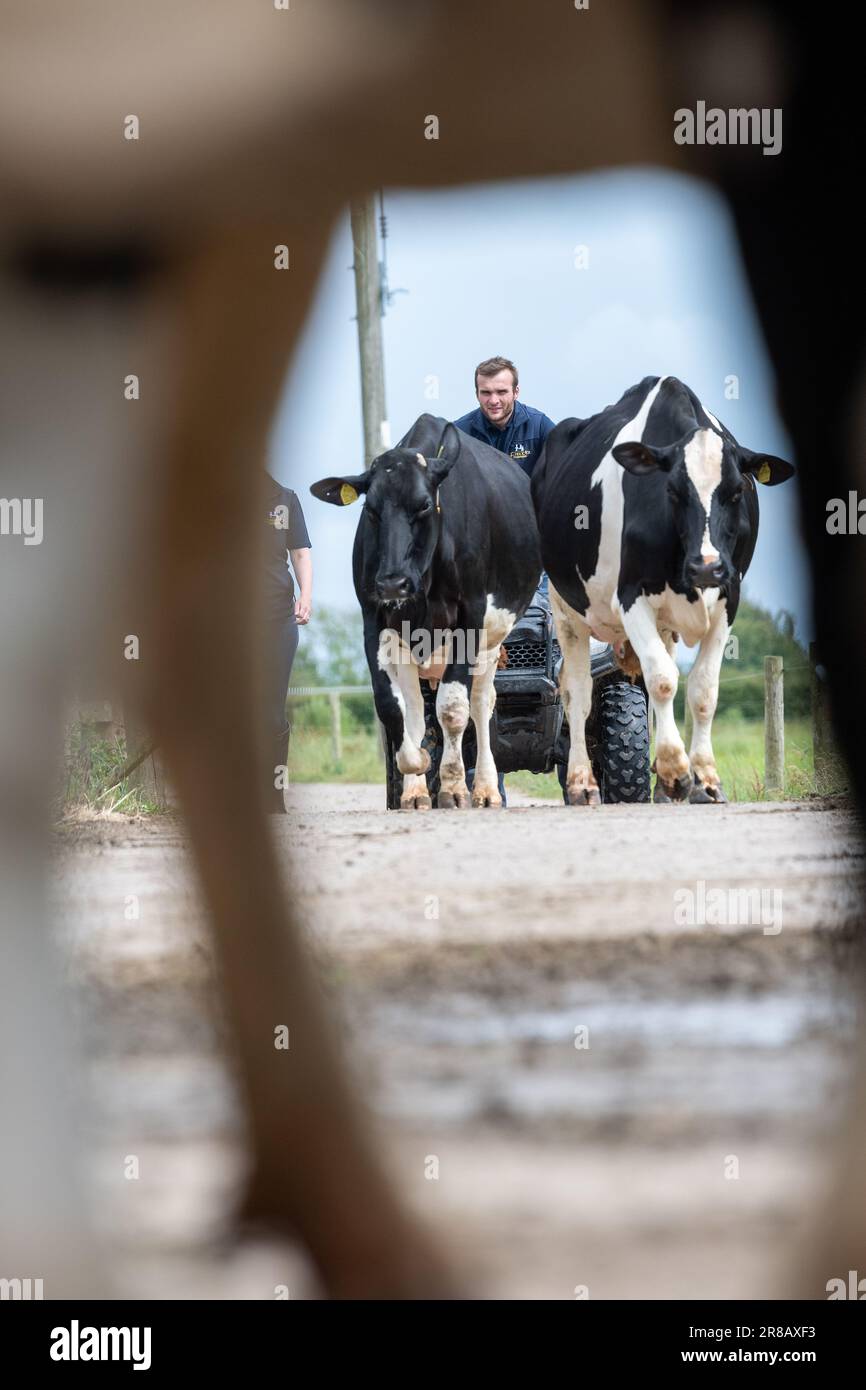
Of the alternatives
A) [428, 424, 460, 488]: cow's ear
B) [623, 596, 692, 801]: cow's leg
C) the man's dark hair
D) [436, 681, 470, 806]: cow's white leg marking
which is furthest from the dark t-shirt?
[436, 681, 470, 806]: cow's white leg marking

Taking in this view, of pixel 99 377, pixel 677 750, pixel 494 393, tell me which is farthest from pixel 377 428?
pixel 677 750

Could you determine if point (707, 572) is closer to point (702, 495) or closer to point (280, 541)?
point (702, 495)

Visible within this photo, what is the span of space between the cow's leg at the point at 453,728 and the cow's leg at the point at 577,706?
21cm

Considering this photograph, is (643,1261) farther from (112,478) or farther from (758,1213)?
(112,478)

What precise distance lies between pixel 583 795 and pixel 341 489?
2.27 meters

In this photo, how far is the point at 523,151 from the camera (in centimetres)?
84

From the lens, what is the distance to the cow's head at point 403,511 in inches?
65.7

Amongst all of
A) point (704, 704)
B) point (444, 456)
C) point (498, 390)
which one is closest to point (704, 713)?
point (704, 704)

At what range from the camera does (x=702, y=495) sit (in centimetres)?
245

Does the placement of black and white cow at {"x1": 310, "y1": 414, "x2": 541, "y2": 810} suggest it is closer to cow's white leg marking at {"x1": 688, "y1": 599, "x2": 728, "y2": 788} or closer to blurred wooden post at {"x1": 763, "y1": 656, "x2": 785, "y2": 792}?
cow's white leg marking at {"x1": 688, "y1": 599, "x2": 728, "y2": 788}

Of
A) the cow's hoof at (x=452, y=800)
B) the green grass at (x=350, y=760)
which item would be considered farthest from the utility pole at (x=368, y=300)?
the green grass at (x=350, y=760)

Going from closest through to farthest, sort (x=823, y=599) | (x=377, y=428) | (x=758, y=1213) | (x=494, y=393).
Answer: (x=823, y=599) → (x=758, y=1213) → (x=494, y=393) → (x=377, y=428)

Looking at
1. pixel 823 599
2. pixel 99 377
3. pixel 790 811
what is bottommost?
pixel 790 811
